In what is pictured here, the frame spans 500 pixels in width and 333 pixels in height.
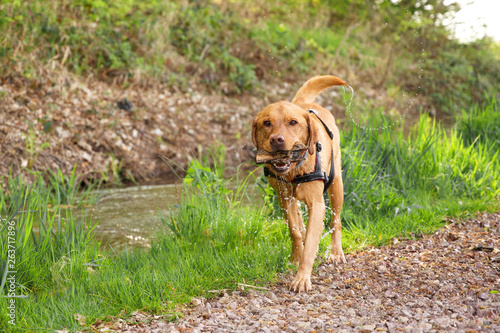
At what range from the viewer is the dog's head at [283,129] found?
3.24 meters

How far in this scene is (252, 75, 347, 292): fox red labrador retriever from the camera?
3322mm

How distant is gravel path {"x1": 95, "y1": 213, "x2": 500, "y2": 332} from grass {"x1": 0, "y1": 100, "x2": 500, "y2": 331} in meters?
0.21

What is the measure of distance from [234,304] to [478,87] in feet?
39.9

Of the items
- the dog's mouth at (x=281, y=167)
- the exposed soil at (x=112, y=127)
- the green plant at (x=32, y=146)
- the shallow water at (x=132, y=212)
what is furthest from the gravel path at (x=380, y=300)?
the green plant at (x=32, y=146)

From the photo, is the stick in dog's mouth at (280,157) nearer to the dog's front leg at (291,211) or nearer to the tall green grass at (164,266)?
the dog's front leg at (291,211)

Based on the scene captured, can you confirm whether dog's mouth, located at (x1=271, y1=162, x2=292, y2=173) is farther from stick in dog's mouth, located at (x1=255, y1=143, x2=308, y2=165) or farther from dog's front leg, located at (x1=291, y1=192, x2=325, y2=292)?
dog's front leg, located at (x1=291, y1=192, x2=325, y2=292)

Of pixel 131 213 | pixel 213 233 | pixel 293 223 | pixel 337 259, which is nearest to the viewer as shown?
pixel 293 223

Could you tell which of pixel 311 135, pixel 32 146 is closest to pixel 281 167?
pixel 311 135

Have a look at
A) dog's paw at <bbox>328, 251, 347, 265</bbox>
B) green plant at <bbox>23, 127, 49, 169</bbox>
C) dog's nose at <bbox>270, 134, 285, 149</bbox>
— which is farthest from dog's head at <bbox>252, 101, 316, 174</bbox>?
green plant at <bbox>23, 127, 49, 169</bbox>

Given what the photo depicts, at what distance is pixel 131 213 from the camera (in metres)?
6.06

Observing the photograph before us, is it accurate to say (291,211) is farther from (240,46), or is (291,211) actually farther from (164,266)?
(240,46)

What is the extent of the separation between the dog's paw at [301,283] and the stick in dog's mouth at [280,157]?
2.70 ft

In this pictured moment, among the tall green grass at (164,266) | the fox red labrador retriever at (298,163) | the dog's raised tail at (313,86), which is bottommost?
the tall green grass at (164,266)

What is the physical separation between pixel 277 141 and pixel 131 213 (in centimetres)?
340
